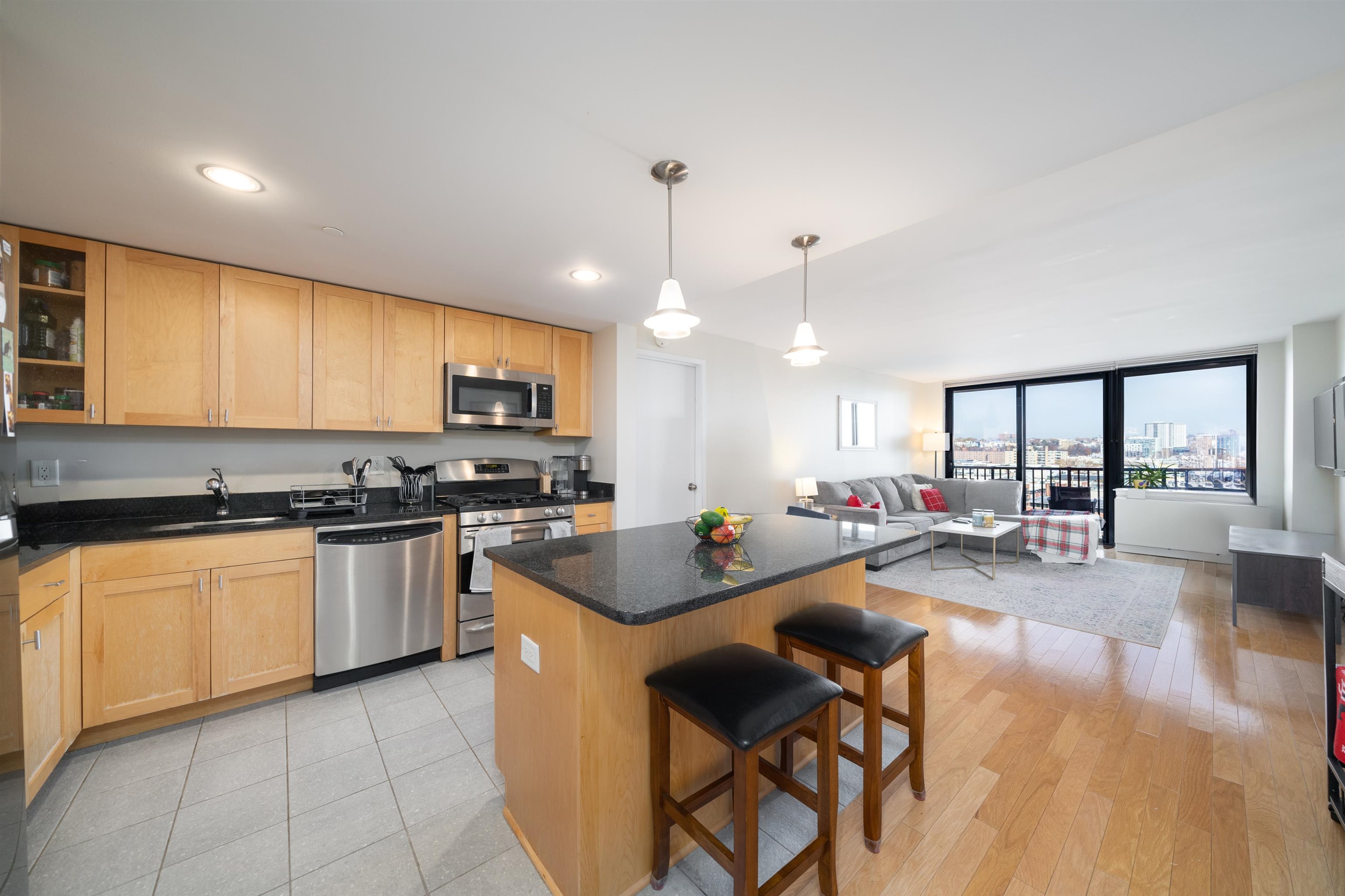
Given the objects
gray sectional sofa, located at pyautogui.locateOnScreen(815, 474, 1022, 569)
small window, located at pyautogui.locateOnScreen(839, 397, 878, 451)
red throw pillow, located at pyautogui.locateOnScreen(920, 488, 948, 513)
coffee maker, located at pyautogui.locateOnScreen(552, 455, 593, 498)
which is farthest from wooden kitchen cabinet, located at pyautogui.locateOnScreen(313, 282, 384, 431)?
red throw pillow, located at pyautogui.locateOnScreen(920, 488, 948, 513)

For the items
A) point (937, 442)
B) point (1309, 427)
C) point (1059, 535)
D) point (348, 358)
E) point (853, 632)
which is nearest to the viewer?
point (853, 632)

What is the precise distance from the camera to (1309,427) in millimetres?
4340

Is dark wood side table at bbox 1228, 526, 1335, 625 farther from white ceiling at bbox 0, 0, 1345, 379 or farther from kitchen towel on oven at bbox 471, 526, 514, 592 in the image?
kitchen towel on oven at bbox 471, 526, 514, 592

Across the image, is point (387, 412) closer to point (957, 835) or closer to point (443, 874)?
point (443, 874)

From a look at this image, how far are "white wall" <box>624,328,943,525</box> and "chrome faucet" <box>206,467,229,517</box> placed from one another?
2203 mm

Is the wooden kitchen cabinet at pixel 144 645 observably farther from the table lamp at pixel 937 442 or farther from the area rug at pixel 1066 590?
the table lamp at pixel 937 442

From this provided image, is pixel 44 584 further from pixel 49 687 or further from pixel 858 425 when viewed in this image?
pixel 858 425

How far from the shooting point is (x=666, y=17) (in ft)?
3.70

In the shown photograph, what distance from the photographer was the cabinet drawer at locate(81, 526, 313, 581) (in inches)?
80.3

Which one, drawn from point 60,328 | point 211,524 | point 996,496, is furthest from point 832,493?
point 60,328

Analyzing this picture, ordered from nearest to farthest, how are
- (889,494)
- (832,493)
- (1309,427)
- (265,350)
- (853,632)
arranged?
(853,632) → (265,350) → (1309,427) → (832,493) → (889,494)

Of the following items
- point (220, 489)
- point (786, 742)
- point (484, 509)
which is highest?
point (220, 489)

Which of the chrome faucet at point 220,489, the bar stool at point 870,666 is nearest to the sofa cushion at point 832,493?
the bar stool at point 870,666

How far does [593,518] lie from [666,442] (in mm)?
1045
